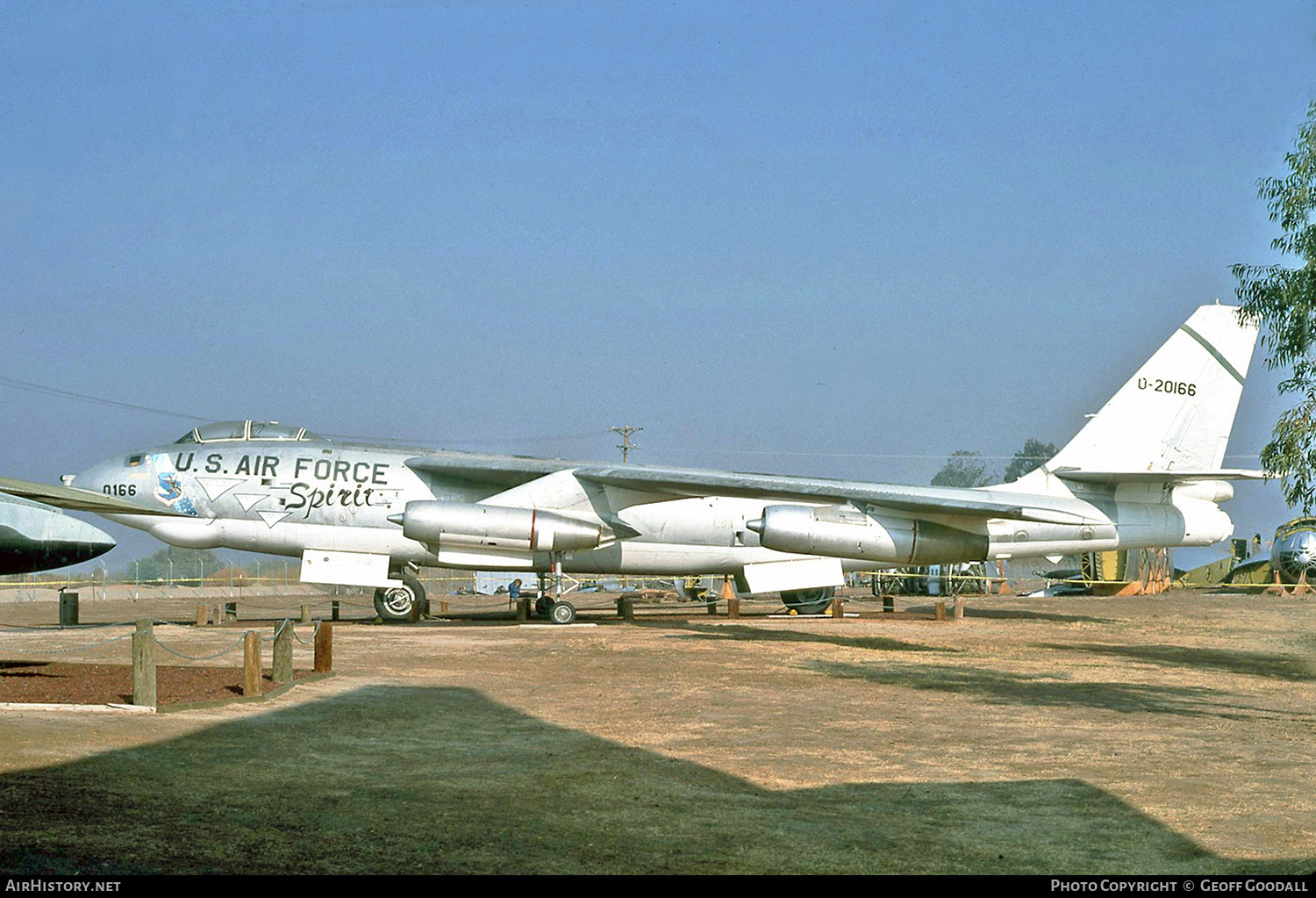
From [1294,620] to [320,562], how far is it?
76.3 feet

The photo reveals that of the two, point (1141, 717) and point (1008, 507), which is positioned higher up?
point (1008, 507)

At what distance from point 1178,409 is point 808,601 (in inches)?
402

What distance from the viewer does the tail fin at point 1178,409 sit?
25109 mm

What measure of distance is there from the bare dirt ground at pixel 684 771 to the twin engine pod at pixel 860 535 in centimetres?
425

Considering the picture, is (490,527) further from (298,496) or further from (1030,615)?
(1030,615)

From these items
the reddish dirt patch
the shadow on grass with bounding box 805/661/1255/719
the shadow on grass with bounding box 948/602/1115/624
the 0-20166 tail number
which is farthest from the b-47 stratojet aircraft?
the reddish dirt patch

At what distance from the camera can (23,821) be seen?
620cm

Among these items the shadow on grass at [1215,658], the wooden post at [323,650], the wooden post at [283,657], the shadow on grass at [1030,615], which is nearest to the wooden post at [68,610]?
the wooden post at [323,650]

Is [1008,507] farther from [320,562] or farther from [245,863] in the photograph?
[245,863]

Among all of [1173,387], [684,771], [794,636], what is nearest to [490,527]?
[794,636]

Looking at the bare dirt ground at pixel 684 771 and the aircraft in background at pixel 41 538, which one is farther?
the aircraft in background at pixel 41 538

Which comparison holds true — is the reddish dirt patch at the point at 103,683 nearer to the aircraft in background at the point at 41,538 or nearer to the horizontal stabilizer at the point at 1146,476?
the aircraft in background at the point at 41,538

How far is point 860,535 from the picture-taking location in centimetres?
2177
